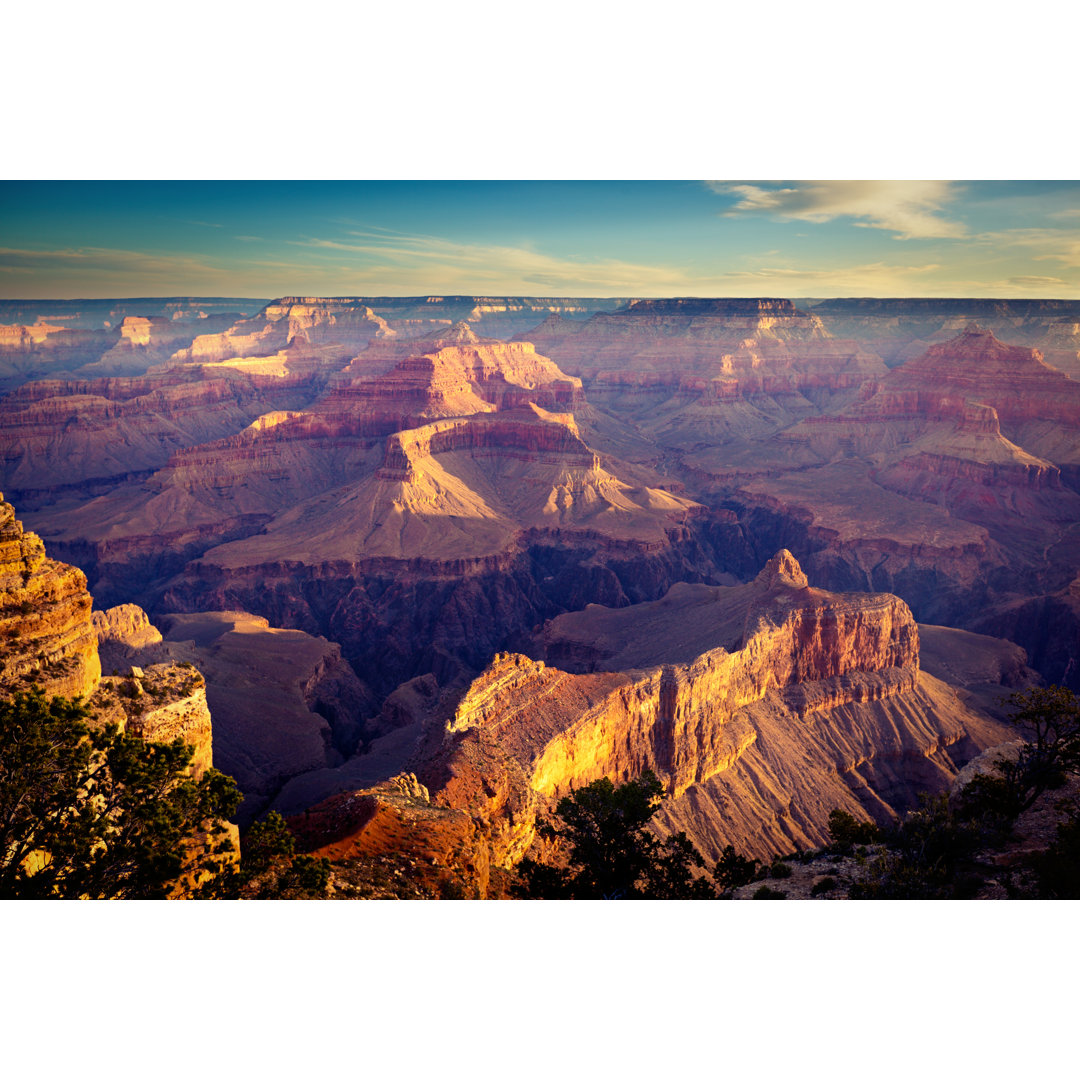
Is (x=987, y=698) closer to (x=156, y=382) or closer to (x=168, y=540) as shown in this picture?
(x=168, y=540)

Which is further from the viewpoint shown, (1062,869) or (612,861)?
(612,861)

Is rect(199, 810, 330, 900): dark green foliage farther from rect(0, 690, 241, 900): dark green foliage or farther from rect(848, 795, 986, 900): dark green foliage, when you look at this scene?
rect(848, 795, 986, 900): dark green foliage

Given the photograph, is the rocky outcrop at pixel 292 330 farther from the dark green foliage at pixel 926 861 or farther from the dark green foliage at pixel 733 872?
the dark green foliage at pixel 926 861

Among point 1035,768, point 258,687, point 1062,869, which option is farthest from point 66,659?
point 258,687

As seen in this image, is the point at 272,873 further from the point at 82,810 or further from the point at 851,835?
the point at 851,835

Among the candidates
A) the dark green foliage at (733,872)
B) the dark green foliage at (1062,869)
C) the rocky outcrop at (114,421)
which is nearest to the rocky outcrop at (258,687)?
the dark green foliage at (733,872)

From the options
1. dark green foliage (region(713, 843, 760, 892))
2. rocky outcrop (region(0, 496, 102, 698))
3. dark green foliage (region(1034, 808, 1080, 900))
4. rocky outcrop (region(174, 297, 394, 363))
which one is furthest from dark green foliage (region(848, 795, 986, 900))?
rocky outcrop (region(174, 297, 394, 363))
